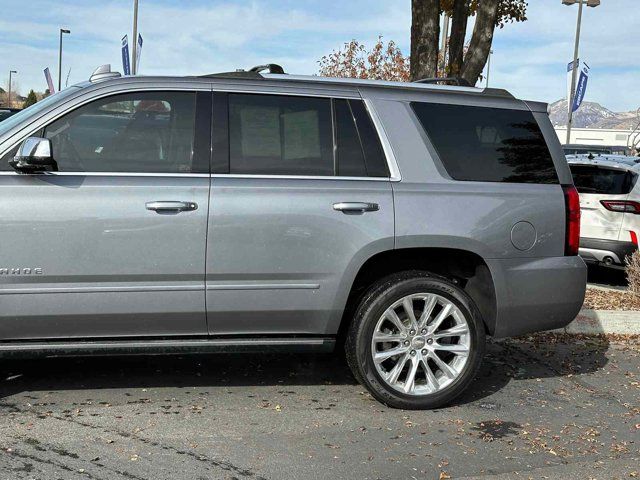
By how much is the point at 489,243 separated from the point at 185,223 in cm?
186

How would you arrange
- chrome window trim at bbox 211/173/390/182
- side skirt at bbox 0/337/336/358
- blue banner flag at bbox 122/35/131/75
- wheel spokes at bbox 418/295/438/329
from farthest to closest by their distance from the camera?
blue banner flag at bbox 122/35/131/75 < wheel spokes at bbox 418/295/438/329 < chrome window trim at bbox 211/173/390/182 < side skirt at bbox 0/337/336/358

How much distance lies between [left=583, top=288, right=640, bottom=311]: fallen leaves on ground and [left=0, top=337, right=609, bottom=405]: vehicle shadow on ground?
159 centimetres

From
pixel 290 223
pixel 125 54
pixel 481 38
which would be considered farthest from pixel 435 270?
pixel 125 54

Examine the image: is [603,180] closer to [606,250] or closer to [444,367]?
[606,250]

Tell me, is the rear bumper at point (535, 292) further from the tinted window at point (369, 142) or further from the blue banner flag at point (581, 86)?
the blue banner flag at point (581, 86)

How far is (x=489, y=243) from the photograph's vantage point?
4973 mm

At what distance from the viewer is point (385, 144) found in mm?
4965

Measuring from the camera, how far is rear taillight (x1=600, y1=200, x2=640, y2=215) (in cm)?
943

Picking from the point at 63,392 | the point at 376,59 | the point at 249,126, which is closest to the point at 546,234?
the point at 249,126

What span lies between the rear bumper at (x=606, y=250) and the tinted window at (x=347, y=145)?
5.49m

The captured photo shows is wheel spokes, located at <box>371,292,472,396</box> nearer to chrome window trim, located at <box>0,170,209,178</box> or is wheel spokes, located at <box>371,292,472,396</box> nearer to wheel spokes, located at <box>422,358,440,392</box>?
wheel spokes, located at <box>422,358,440,392</box>

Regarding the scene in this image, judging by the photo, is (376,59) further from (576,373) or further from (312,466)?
(312,466)

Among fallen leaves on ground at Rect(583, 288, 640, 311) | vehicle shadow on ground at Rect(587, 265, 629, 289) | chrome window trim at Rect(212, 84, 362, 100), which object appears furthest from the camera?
vehicle shadow on ground at Rect(587, 265, 629, 289)

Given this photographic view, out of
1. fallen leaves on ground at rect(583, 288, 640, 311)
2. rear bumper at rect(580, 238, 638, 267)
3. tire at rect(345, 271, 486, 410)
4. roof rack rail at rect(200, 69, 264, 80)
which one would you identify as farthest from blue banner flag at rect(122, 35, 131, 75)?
tire at rect(345, 271, 486, 410)
